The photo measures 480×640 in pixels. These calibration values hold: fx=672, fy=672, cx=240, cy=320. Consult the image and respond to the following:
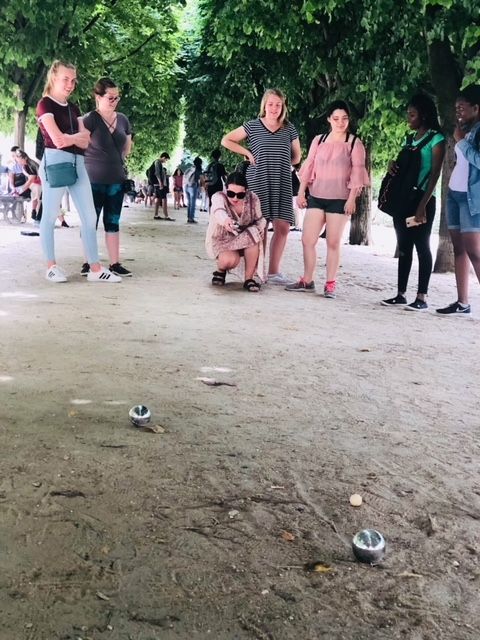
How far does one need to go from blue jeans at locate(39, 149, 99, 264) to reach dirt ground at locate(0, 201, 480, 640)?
1.74m

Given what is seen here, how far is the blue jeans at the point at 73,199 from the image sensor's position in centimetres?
689

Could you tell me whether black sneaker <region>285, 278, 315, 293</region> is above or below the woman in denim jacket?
below

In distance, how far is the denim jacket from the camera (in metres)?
6.18

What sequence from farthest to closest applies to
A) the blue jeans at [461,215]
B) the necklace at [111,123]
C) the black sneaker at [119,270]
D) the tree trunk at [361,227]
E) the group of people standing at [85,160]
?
the tree trunk at [361,227], the black sneaker at [119,270], the necklace at [111,123], the group of people standing at [85,160], the blue jeans at [461,215]

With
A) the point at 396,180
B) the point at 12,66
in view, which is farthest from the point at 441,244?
the point at 12,66

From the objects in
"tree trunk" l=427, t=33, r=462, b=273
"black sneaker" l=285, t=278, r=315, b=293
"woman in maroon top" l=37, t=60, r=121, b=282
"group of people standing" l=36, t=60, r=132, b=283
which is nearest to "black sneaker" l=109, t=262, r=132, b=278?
"group of people standing" l=36, t=60, r=132, b=283

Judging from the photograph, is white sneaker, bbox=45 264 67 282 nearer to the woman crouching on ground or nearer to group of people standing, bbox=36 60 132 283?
group of people standing, bbox=36 60 132 283

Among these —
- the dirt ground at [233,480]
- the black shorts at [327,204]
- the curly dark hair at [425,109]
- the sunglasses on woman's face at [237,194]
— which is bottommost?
the dirt ground at [233,480]

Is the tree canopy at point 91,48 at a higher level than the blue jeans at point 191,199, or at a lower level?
higher

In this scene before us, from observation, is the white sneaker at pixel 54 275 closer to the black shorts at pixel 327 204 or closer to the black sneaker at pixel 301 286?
the black sneaker at pixel 301 286

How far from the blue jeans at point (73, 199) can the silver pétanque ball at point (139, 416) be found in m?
4.24

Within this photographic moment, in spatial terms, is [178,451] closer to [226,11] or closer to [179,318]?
[179,318]

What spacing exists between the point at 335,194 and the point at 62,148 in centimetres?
288

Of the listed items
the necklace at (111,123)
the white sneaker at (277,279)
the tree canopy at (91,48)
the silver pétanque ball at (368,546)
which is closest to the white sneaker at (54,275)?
the necklace at (111,123)
